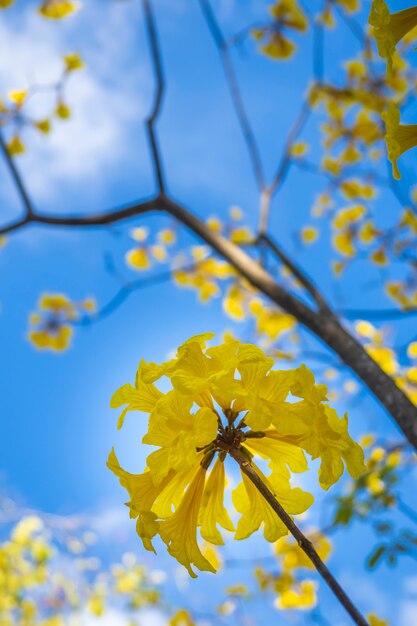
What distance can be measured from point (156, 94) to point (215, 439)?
2.06 m

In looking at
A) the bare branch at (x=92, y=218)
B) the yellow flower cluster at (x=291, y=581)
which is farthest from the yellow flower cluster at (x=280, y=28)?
the yellow flower cluster at (x=291, y=581)

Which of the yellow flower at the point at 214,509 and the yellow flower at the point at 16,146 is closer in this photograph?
the yellow flower at the point at 214,509

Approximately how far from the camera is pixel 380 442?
9.96 ft

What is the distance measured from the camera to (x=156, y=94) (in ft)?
Answer: 7.95

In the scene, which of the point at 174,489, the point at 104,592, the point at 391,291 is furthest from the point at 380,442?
the point at 104,592

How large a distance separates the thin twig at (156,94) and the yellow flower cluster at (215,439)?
1715 millimetres

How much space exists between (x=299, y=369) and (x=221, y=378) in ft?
0.34

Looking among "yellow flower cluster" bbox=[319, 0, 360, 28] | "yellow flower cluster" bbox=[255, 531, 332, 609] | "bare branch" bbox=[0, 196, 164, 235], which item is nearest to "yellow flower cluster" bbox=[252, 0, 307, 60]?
"yellow flower cluster" bbox=[319, 0, 360, 28]

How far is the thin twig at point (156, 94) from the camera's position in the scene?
2332 mm

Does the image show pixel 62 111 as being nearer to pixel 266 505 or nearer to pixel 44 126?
pixel 44 126

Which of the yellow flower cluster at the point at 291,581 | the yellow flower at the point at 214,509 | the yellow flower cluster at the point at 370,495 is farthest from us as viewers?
the yellow flower cluster at the point at 291,581

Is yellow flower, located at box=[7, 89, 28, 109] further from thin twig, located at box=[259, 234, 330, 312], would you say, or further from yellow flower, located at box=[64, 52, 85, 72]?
thin twig, located at box=[259, 234, 330, 312]

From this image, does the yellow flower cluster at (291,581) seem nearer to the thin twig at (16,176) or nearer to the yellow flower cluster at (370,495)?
the yellow flower cluster at (370,495)

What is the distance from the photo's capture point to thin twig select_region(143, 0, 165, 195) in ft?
7.65
